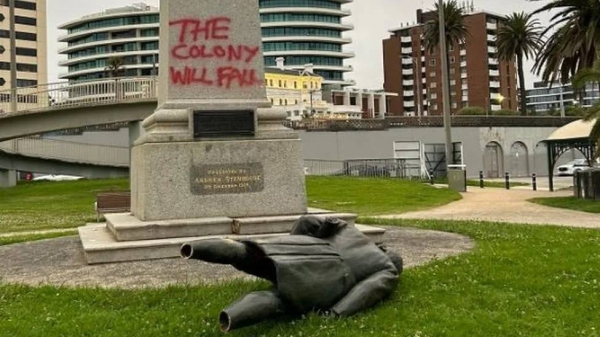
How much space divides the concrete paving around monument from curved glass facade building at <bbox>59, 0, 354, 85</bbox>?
120549 millimetres

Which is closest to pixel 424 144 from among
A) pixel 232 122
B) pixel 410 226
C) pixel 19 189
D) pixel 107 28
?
pixel 19 189

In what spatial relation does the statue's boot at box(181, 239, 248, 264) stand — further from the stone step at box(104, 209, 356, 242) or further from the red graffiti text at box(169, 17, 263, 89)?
the red graffiti text at box(169, 17, 263, 89)

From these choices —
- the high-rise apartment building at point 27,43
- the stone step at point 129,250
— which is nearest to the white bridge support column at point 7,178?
the stone step at point 129,250

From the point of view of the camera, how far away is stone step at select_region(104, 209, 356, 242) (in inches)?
367

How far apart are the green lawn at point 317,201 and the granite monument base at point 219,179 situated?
849 centimetres

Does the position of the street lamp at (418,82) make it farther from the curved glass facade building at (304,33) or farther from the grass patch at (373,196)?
the grass patch at (373,196)

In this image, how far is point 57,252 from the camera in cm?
1005

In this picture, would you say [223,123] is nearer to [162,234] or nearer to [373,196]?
[162,234]

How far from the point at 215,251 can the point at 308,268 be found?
949mm

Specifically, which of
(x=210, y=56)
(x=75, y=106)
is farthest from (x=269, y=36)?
(x=210, y=56)

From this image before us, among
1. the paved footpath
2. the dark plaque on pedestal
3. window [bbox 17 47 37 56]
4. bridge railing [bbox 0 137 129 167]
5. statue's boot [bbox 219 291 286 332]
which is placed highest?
window [bbox 17 47 37 56]

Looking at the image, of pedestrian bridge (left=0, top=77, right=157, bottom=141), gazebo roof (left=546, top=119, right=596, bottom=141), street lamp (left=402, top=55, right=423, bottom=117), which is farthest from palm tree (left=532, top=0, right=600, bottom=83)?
street lamp (left=402, top=55, right=423, bottom=117)

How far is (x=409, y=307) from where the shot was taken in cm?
599

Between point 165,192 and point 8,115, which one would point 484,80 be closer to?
point 8,115
